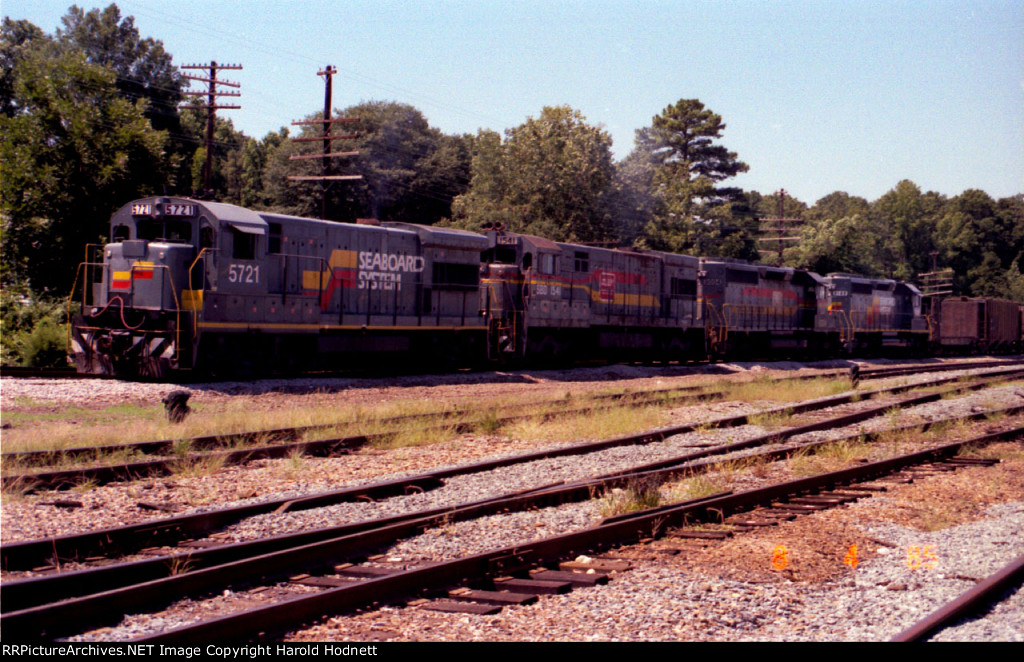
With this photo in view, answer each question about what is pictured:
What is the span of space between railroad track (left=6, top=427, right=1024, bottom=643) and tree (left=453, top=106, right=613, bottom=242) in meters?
41.9

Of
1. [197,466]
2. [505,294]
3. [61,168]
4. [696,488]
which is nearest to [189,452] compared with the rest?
[197,466]

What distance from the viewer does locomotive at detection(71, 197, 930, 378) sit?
1605cm

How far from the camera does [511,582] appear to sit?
557 centimetres

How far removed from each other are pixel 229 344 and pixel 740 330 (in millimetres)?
20664

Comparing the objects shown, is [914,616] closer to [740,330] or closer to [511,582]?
[511,582]

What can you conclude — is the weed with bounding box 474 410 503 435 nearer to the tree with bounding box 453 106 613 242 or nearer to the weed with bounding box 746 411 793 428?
the weed with bounding box 746 411 793 428

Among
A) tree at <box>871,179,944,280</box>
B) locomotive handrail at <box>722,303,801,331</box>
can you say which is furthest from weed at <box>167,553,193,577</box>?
tree at <box>871,179,944,280</box>

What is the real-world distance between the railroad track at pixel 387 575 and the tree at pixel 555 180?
1651 inches

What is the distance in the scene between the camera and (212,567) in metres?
5.34

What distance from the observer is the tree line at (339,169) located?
79.2 feet

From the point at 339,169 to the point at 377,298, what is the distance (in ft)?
137

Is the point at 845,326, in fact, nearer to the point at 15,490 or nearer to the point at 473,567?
the point at 473,567

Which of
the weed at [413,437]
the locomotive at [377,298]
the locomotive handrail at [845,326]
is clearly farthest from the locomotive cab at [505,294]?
the locomotive handrail at [845,326]

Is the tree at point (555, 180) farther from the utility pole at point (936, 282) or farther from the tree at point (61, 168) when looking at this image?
the utility pole at point (936, 282)
